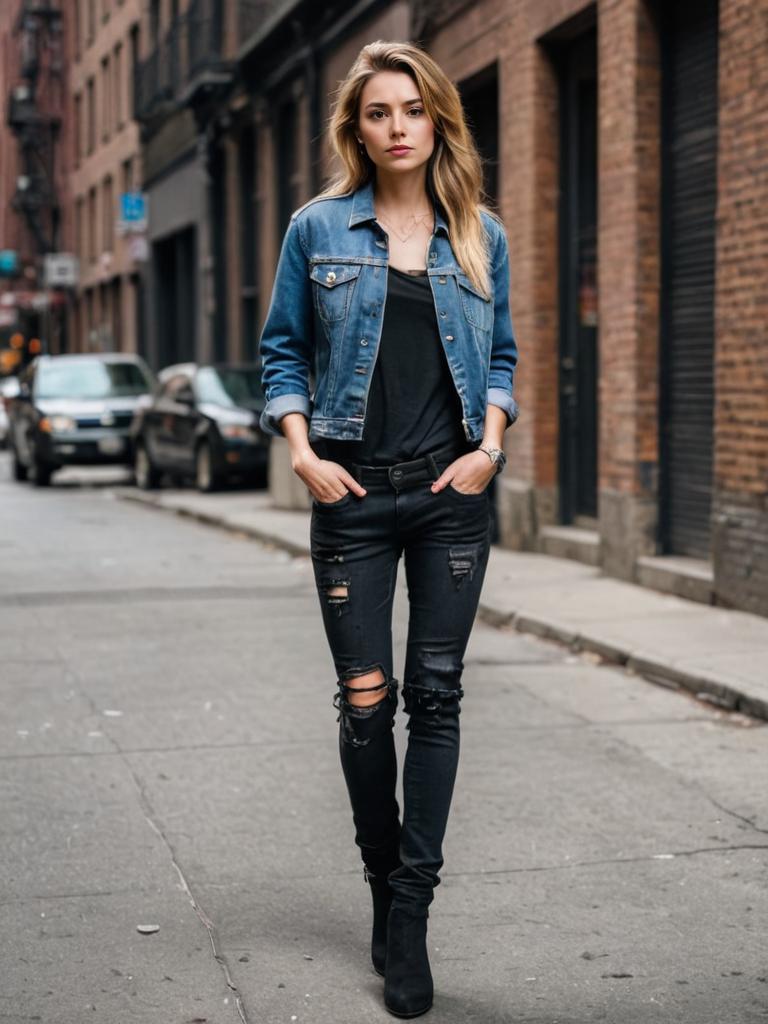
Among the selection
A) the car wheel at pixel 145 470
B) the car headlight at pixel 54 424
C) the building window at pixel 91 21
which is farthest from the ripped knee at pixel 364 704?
the building window at pixel 91 21

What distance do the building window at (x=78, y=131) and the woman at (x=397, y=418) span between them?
4702 centimetres

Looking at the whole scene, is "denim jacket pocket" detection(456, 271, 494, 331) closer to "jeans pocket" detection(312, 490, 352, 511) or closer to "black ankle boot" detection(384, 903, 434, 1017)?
"jeans pocket" detection(312, 490, 352, 511)

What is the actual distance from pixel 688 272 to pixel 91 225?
38.5 m

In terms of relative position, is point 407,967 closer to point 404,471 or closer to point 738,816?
point 404,471

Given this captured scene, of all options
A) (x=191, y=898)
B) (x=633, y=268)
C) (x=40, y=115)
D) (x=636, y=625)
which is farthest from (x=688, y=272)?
(x=40, y=115)

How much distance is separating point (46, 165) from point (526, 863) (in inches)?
2047

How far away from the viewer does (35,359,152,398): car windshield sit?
25.3 metres

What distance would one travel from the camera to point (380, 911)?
4055mm

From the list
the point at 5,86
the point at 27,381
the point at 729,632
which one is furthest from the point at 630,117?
the point at 5,86

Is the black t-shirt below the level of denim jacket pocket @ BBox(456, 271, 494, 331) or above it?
below

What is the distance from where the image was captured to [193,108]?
99.7ft

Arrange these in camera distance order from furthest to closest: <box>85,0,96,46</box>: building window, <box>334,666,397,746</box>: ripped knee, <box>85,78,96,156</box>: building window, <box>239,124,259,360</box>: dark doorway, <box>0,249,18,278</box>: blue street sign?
<box>0,249,18,278</box>: blue street sign < <box>85,78,96,156</box>: building window < <box>85,0,96,46</box>: building window < <box>239,124,259,360</box>: dark doorway < <box>334,666,397,746</box>: ripped knee

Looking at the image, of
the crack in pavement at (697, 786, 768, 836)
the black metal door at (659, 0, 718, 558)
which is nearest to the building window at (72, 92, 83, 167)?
the black metal door at (659, 0, 718, 558)

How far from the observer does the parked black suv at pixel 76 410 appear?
24.5 meters
